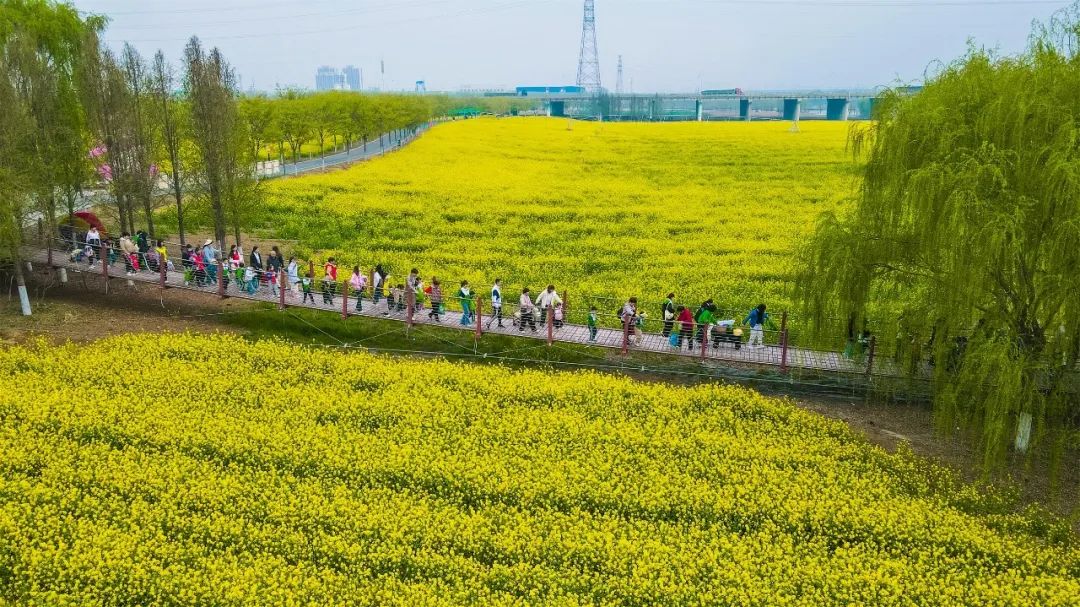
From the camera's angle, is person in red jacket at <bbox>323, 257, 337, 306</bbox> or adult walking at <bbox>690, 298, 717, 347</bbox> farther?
person in red jacket at <bbox>323, 257, 337, 306</bbox>

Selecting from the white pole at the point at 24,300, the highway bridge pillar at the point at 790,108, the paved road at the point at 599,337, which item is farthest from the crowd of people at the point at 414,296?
the highway bridge pillar at the point at 790,108

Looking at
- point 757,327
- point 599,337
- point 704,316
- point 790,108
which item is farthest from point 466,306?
point 790,108

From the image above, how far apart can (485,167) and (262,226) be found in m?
22.8

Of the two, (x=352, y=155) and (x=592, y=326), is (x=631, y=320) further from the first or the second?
(x=352, y=155)

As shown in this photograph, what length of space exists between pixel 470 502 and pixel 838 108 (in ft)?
409

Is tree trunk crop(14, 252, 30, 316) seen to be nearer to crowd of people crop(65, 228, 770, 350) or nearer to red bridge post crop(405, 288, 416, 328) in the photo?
crowd of people crop(65, 228, 770, 350)

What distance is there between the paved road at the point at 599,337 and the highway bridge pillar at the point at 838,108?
111 metres

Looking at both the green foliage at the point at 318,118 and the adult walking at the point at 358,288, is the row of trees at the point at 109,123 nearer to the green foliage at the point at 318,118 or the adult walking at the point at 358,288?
the adult walking at the point at 358,288

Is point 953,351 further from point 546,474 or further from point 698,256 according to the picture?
point 698,256

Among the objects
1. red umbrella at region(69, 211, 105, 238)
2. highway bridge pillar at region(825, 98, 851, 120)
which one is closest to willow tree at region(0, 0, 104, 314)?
red umbrella at region(69, 211, 105, 238)

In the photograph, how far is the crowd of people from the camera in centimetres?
1925

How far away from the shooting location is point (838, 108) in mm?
123688

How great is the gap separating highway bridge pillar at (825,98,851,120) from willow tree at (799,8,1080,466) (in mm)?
112408

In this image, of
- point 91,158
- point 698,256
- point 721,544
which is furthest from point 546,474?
point 91,158
